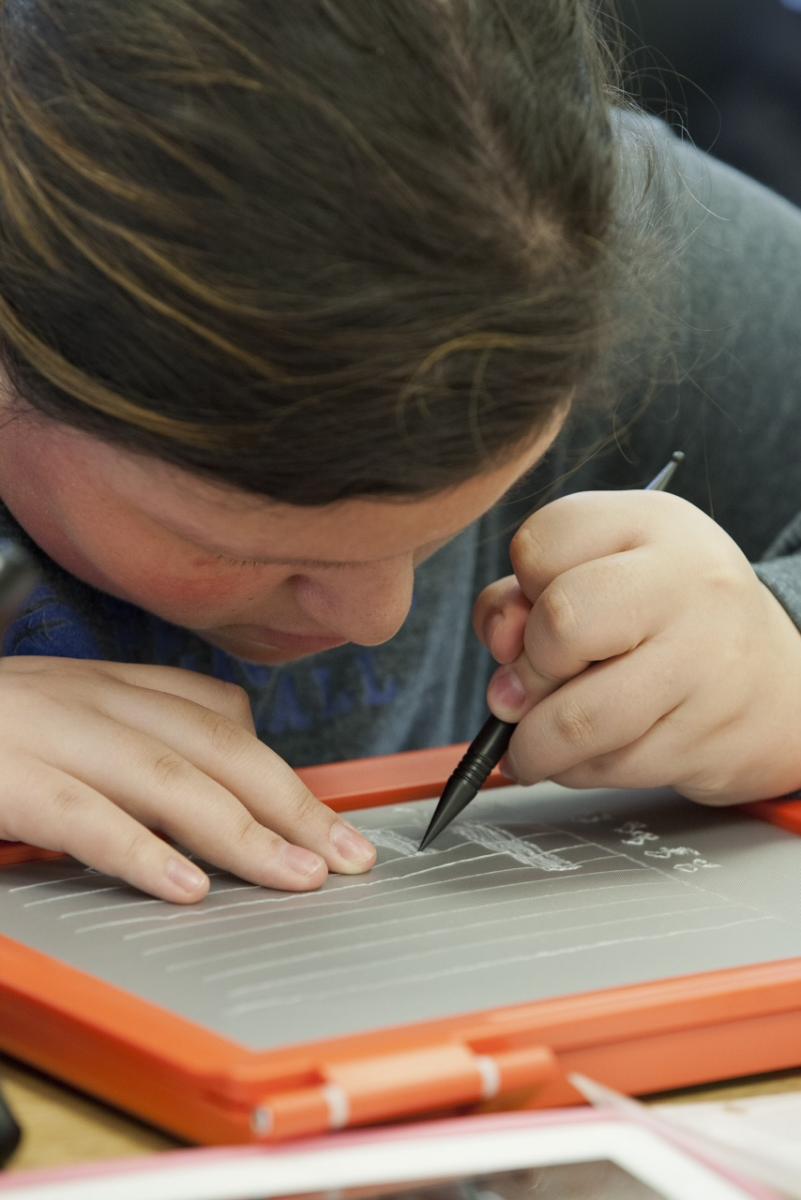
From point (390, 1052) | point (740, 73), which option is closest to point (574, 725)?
point (390, 1052)

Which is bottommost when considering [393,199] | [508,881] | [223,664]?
[223,664]

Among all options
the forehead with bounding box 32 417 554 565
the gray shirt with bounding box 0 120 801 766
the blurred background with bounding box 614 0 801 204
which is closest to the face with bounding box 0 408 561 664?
the forehead with bounding box 32 417 554 565

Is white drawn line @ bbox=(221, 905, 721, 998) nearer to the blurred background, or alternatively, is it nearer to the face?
the face

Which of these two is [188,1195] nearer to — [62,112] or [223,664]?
[62,112]

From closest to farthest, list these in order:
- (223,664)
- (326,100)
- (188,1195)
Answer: (188,1195)
(326,100)
(223,664)

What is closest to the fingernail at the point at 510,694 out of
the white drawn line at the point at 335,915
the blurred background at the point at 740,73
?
the white drawn line at the point at 335,915

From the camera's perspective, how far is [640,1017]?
396 mm

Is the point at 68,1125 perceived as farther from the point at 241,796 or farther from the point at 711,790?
the point at 711,790

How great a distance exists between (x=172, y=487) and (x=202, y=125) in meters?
0.12

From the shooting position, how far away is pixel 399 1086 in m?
0.34

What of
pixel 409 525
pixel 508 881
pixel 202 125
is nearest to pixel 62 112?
pixel 202 125

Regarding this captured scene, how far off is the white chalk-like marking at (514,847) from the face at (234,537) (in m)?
0.08

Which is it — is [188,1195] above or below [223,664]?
above

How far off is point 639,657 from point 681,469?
405 mm
